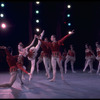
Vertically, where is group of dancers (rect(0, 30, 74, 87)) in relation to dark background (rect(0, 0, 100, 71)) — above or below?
below

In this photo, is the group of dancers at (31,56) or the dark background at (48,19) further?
the dark background at (48,19)

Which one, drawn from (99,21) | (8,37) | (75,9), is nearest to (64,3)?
(75,9)

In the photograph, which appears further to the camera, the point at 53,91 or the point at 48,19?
the point at 48,19

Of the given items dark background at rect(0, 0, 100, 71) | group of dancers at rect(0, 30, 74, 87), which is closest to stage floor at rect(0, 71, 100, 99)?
group of dancers at rect(0, 30, 74, 87)

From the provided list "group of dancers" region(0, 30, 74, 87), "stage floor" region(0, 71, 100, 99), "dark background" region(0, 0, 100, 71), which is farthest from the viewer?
"dark background" region(0, 0, 100, 71)

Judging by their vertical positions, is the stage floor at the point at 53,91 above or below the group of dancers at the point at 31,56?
below

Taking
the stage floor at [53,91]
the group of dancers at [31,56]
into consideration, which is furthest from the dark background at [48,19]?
the stage floor at [53,91]

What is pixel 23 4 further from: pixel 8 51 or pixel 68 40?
pixel 8 51

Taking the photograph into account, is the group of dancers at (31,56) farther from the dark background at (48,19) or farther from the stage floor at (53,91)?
the dark background at (48,19)

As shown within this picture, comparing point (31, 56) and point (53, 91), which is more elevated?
point (31, 56)

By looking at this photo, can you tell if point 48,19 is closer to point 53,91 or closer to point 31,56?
point 31,56

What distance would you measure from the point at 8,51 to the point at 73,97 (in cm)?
253

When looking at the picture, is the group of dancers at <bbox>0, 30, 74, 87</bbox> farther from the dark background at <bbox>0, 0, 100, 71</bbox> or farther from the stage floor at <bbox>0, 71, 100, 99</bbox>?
the dark background at <bbox>0, 0, 100, 71</bbox>

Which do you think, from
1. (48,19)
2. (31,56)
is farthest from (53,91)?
(48,19)
